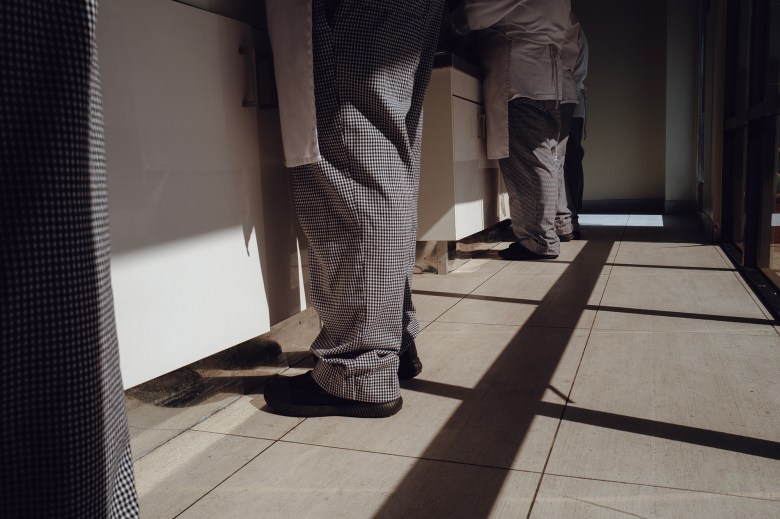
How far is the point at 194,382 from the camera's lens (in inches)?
55.9

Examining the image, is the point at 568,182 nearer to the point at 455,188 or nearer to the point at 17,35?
the point at 455,188

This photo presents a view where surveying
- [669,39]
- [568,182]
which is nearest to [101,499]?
[568,182]

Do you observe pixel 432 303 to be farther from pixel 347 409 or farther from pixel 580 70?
pixel 580 70

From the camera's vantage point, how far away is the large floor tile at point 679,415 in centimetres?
108

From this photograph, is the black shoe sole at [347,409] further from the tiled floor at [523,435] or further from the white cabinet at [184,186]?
the white cabinet at [184,186]

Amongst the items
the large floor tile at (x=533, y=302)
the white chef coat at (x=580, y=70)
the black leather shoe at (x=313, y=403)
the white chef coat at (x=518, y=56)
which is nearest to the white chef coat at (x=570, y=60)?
the white chef coat at (x=580, y=70)

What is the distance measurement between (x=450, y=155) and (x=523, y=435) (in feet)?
5.93

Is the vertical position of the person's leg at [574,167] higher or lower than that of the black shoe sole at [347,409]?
higher

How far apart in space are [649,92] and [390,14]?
18.4 feet

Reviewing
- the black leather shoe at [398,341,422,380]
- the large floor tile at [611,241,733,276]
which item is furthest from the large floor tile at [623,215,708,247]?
the black leather shoe at [398,341,422,380]

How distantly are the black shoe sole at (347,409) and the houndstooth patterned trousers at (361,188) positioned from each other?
2 cm

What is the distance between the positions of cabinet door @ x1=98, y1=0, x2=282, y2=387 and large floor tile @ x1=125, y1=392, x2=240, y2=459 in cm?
10

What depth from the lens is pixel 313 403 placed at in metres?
1.41

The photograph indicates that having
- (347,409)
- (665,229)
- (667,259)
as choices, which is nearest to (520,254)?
(667,259)
